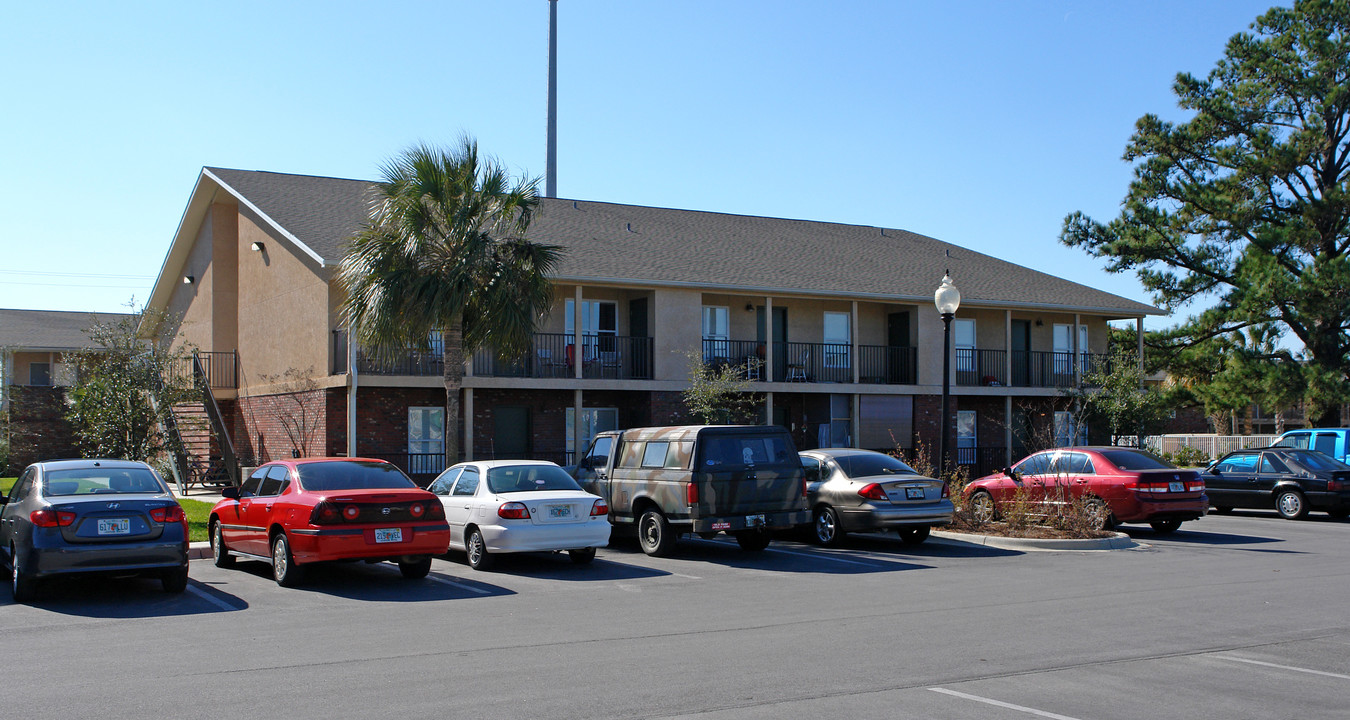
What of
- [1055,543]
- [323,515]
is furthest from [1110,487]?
[323,515]

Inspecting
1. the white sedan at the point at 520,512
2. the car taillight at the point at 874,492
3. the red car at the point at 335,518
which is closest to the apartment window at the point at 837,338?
the car taillight at the point at 874,492

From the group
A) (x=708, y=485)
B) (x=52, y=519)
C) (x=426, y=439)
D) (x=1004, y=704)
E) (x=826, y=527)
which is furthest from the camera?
(x=426, y=439)

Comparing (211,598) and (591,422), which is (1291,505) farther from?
(211,598)

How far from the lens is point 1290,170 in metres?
34.8

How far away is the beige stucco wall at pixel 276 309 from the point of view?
2517 cm

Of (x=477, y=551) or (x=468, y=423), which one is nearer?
(x=477, y=551)

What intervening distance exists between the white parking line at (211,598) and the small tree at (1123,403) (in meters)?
22.4

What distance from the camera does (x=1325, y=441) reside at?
84.1ft

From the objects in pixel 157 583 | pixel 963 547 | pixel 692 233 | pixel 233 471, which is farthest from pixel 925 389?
pixel 157 583

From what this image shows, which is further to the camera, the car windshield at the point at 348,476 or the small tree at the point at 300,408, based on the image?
the small tree at the point at 300,408

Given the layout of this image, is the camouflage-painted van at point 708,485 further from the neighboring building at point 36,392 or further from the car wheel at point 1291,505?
the neighboring building at point 36,392

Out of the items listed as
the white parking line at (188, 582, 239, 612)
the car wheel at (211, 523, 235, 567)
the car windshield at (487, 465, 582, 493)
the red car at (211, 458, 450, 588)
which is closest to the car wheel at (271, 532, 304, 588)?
the red car at (211, 458, 450, 588)

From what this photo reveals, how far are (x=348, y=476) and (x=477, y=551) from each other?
2.10m

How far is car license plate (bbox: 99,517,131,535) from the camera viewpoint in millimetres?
11438
